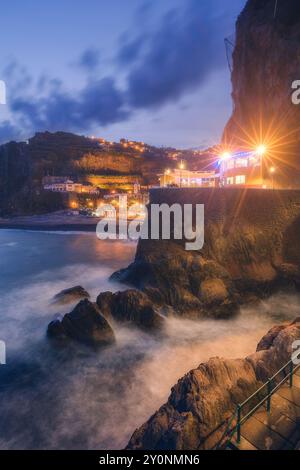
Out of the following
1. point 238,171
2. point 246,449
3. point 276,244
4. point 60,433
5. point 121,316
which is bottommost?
point 60,433

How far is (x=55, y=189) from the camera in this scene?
78.7 meters

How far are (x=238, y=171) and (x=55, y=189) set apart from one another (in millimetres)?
59111

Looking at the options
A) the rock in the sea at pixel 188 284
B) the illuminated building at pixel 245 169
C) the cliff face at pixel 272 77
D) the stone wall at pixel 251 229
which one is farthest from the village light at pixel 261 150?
the rock in the sea at pixel 188 284

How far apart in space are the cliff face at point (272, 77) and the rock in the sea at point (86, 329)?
996 inches

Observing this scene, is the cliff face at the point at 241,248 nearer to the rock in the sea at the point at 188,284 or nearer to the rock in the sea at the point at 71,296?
the rock in the sea at the point at 188,284

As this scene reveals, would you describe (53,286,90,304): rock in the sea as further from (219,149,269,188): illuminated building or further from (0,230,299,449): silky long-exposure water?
(219,149,269,188): illuminated building

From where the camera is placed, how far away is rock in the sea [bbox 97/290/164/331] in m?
15.1

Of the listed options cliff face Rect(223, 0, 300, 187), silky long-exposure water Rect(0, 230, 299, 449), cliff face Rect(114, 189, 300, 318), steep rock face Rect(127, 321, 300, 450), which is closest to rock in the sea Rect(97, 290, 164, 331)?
silky long-exposure water Rect(0, 230, 299, 449)

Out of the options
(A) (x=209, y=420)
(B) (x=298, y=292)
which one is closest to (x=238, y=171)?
(B) (x=298, y=292)

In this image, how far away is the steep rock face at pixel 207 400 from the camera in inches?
261

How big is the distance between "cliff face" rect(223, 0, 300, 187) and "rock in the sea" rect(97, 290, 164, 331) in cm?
2249
